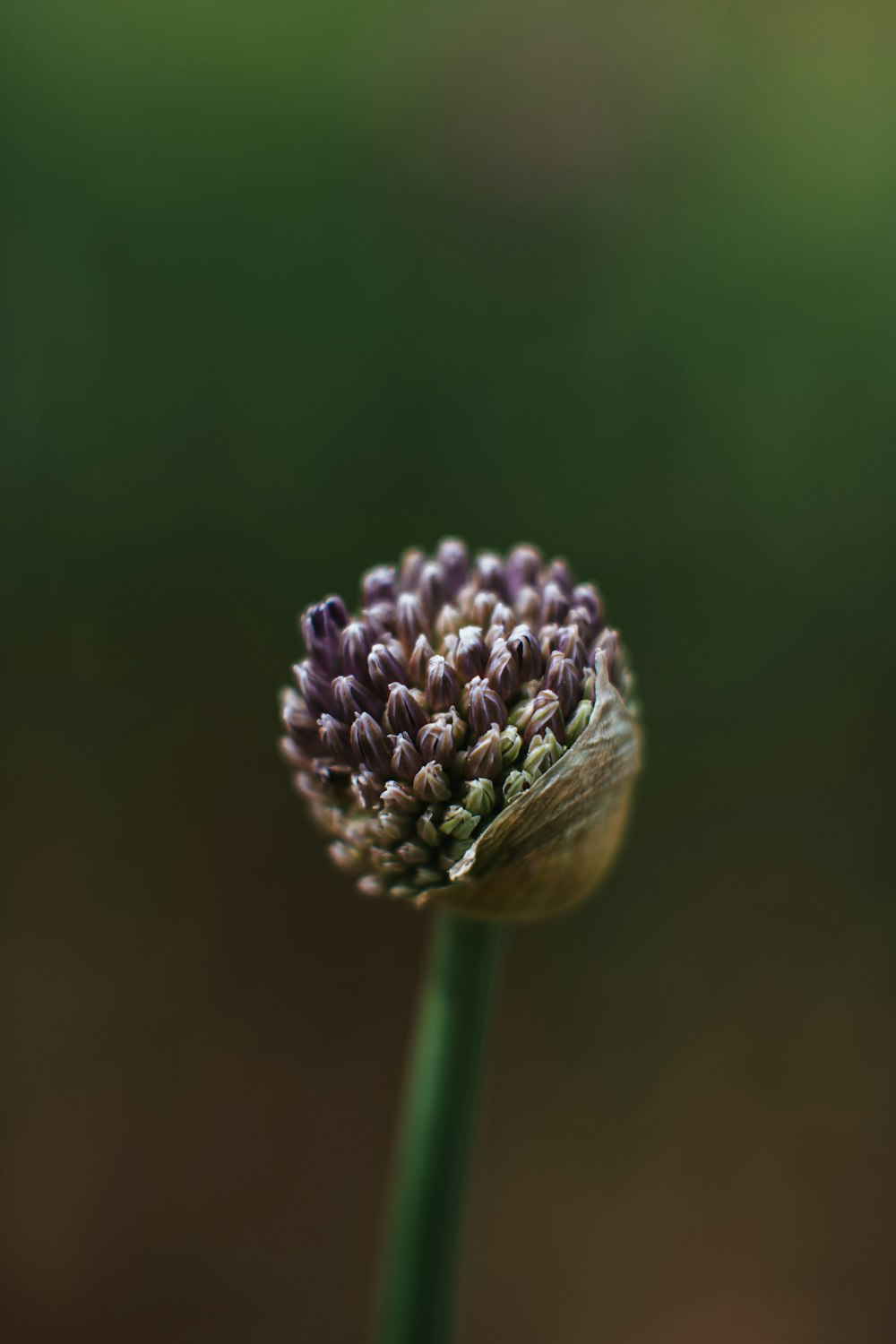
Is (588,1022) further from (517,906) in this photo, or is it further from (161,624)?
(517,906)

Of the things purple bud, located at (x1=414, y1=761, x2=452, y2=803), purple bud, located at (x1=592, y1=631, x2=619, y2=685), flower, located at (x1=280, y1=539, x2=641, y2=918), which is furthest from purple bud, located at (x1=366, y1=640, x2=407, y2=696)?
purple bud, located at (x1=592, y1=631, x2=619, y2=685)

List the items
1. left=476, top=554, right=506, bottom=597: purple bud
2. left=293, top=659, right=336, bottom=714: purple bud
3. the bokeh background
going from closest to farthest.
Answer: left=293, top=659, right=336, bottom=714: purple bud → left=476, top=554, right=506, bottom=597: purple bud → the bokeh background

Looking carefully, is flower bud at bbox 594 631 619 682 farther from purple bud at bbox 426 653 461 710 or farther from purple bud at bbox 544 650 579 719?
purple bud at bbox 426 653 461 710

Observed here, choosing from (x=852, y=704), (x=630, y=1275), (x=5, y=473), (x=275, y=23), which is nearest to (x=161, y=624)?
(x=5, y=473)

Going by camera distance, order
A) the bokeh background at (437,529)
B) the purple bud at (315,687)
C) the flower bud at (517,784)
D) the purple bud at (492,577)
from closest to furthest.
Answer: the flower bud at (517,784)
the purple bud at (315,687)
the purple bud at (492,577)
the bokeh background at (437,529)

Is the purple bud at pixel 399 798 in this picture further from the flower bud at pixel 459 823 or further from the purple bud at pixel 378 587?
the purple bud at pixel 378 587

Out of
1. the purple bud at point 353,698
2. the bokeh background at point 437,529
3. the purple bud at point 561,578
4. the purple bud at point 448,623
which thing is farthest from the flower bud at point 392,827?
the bokeh background at point 437,529
